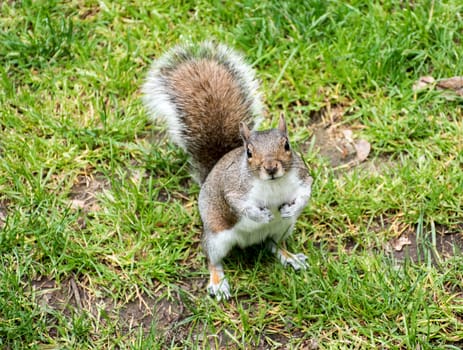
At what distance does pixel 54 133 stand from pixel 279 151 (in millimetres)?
1080

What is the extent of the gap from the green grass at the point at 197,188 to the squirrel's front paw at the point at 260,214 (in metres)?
0.28

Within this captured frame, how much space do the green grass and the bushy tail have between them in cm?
23

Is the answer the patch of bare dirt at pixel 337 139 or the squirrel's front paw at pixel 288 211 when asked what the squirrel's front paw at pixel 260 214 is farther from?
the patch of bare dirt at pixel 337 139

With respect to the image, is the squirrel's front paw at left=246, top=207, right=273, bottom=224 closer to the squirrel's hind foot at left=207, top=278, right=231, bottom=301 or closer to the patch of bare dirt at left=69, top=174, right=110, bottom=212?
the squirrel's hind foot at left=207, top=278, right=231, bottom=301

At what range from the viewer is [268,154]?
2.29 metres

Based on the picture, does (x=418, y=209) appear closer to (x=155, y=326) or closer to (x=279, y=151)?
(x=279, y=151)

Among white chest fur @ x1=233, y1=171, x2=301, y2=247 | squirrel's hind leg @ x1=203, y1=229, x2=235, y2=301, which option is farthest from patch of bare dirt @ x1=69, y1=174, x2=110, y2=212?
white chest fur @ x1=233, y1=171, x2=301, y2=247

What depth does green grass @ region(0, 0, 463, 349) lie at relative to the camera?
2.46 m

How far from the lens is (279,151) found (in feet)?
7.55

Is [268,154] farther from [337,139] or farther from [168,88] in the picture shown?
[337,139]

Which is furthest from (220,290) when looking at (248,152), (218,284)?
(248,152)

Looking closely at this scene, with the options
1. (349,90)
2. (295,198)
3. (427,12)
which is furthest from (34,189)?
(427,12)

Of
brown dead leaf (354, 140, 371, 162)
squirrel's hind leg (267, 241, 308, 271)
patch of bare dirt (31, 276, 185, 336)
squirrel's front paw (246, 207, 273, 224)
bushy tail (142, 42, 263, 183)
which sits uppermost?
bushy tail (142, 42, 263, 183)

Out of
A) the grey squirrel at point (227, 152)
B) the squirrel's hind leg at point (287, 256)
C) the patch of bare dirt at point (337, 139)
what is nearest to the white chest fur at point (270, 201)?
the grey squirrel at point (227, 152)
